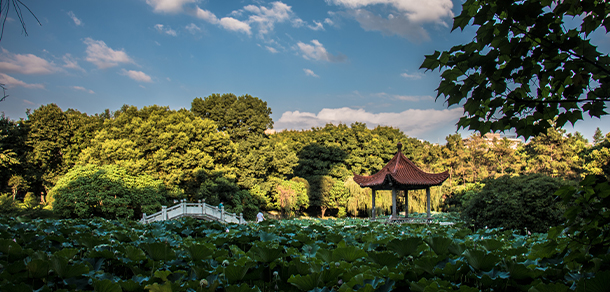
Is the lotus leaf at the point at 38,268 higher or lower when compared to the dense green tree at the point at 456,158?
lower

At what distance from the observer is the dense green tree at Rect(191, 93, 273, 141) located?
36.8 meters

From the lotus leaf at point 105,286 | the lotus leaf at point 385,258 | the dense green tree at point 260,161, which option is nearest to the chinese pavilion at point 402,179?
the dense green tree at point 260,161

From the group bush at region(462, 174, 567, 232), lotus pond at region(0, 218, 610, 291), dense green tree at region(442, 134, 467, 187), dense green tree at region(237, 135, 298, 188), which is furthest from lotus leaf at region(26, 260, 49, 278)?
dense green tree at region(442, 134, 467, 187)

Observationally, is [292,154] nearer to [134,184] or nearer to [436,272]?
[134,184]

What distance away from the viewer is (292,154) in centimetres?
3566

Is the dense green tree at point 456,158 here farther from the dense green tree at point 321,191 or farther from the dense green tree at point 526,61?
the dense green tree at point 526,61

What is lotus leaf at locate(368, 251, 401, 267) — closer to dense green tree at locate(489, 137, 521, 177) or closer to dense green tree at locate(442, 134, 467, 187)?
dense green tree at locate(442, 134, 467, 187)

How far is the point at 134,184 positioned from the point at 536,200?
23.9 meters

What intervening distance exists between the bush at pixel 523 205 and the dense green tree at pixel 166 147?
2114 centimetres

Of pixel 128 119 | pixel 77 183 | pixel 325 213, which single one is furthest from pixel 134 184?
pixel 325 213

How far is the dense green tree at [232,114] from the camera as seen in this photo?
36.8 m

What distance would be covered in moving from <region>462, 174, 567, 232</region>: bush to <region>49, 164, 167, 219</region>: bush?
1959cm

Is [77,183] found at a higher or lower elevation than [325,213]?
higher

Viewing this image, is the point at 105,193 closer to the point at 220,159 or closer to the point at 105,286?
the point at 220,159
